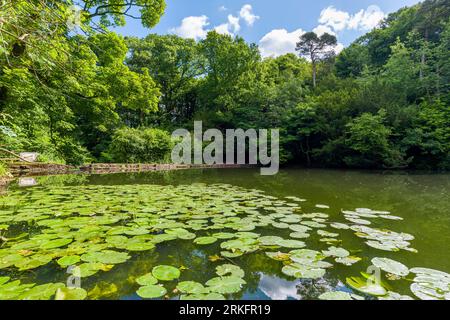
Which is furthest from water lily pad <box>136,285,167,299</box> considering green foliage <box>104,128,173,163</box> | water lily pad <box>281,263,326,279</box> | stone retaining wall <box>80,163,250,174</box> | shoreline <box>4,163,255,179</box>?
green foliage <box>104,128,173,163</box>

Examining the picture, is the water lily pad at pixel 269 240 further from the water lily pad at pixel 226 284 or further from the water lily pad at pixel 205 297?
the water lily pad at pixel 205 297

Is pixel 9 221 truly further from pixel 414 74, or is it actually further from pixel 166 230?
pixel 414 74

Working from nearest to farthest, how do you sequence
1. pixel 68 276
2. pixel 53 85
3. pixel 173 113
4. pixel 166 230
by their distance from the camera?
1. pixel 68 276
2. pixel 166 230
3. pixel 53 85
4. pixel 173 113

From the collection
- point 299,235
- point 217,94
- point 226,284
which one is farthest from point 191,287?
point 217,94

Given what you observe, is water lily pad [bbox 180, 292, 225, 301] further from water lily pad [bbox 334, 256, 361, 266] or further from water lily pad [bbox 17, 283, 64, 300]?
water lily pad [bbox 334, 256, 361, 266]

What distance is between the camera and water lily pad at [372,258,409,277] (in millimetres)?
1648

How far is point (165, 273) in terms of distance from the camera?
161 cm

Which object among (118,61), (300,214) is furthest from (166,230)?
(118,61)

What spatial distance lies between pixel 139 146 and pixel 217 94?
9656mm

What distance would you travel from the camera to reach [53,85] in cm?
534

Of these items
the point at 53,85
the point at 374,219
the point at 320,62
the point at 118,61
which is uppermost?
the point at 320,62

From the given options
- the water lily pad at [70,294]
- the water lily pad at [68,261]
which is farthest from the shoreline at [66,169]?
the water lily pad at [70,294]

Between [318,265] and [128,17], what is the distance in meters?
8.06

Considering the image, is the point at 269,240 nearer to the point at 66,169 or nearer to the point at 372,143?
the point at 66,169
